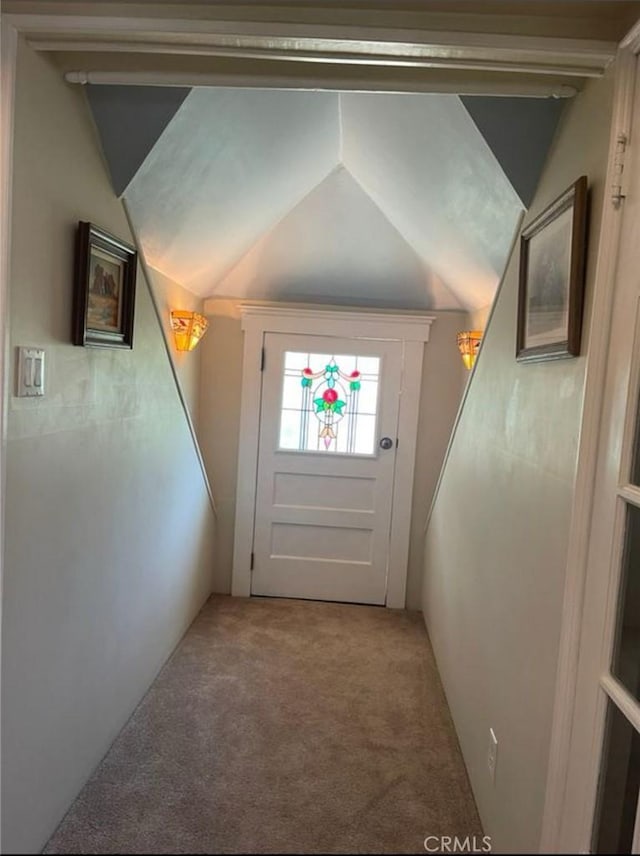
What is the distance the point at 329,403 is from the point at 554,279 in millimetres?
2152

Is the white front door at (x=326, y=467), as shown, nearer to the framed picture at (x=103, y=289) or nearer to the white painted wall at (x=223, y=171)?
the white painted wall at (x=223, y=171)

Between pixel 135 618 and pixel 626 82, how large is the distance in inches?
84.9

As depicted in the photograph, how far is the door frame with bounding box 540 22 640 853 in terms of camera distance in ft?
3.53

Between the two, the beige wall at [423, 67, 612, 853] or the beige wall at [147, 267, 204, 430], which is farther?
the beige wall at [147, 267, 204, 430]

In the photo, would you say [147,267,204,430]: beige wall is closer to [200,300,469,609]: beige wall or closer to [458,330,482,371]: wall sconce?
[200,300,469,609]: beige wall

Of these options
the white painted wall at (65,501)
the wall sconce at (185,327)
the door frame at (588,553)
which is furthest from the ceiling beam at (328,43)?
the wall sconce at (185,327)

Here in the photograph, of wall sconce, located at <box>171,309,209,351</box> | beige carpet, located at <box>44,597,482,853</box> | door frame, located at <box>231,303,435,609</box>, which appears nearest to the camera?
A: beige carpet, located at <box>44,597,482,853</box>

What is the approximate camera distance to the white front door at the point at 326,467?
3.43 meters

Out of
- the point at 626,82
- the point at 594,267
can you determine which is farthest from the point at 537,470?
the point at 626,82

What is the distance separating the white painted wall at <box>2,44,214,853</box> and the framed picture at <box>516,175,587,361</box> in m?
1.20

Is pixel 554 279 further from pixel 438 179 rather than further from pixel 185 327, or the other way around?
pixel 185 327

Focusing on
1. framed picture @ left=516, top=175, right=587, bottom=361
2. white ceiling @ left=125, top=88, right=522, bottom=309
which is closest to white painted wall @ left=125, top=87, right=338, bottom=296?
white ceiling @ left=125, top=88, right=522, bottom=309

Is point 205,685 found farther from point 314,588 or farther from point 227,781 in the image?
point 314,588

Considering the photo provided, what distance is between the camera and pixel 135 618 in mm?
2188
